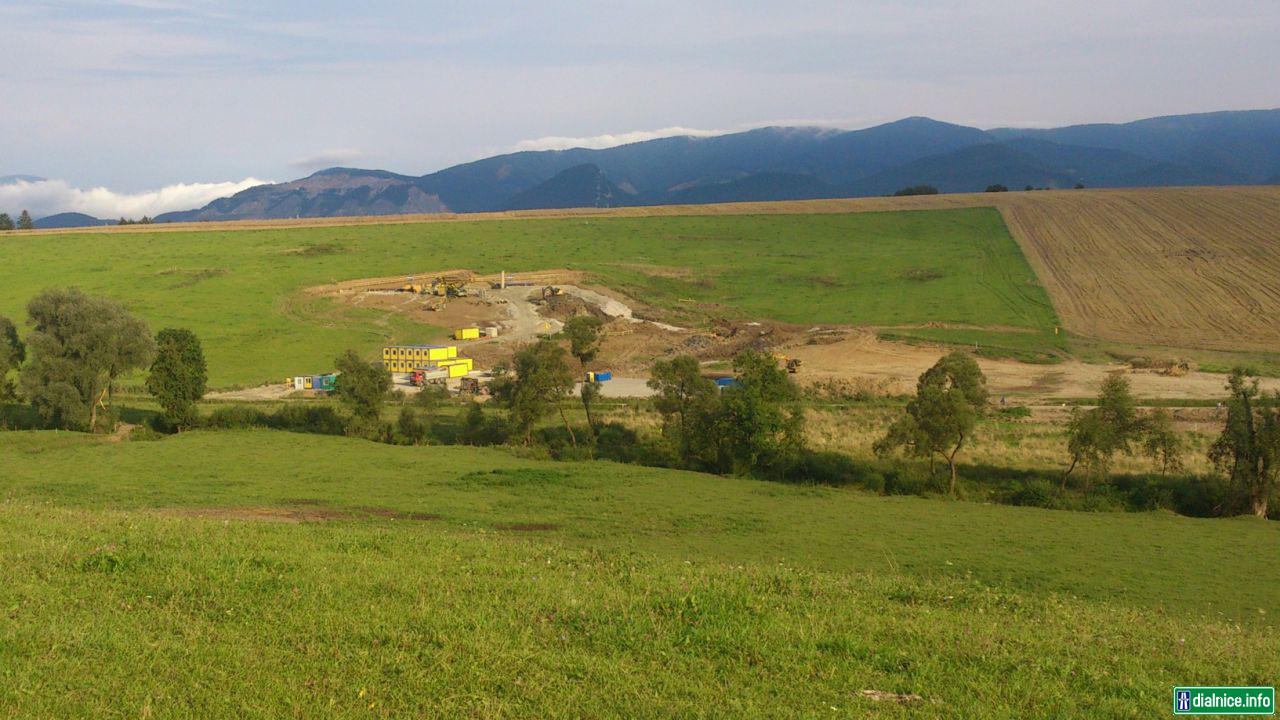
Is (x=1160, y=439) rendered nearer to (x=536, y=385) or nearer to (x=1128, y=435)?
(x=1128, y=435)

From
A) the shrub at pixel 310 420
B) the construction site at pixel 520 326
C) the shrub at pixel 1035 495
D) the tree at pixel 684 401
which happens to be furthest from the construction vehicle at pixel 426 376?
the shrub at pixel 1035 495

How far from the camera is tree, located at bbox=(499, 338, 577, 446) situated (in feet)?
119

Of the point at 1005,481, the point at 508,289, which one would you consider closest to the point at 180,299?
the point at 508,289

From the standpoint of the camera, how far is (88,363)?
131 ft

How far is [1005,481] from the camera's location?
31.5m

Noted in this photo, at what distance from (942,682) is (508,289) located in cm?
8185

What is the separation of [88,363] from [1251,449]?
45.3 metres

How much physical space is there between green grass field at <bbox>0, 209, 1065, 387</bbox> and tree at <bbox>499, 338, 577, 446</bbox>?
3125 centimetres

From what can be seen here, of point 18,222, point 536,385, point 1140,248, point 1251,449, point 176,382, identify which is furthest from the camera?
point 18,222

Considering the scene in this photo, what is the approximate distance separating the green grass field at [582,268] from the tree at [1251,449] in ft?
116

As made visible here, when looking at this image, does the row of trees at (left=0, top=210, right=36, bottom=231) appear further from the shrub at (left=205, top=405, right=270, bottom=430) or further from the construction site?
the shrub at (left=205, top=405, right=270, bottom=430)

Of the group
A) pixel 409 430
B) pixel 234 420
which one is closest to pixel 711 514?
pixel 409 430

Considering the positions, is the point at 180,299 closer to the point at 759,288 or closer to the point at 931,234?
the point at 759,288

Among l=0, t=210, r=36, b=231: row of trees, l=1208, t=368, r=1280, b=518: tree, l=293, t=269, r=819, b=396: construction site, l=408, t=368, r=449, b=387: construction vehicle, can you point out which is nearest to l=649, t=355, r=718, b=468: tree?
l=1208, t=368, r=1280, b=518: tree
